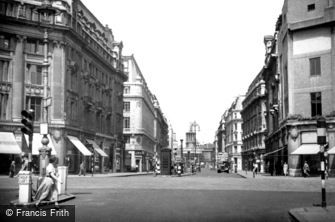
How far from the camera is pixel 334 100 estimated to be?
1822 inches

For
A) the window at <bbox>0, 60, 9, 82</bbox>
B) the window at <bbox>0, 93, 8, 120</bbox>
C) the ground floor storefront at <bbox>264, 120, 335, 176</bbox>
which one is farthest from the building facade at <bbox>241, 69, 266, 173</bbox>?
the window at <bbox>0, 60, 9, 82</bbox>

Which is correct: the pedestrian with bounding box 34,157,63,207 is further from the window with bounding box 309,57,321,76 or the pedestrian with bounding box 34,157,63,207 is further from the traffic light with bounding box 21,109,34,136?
the window with bounding box 309,57,321,76

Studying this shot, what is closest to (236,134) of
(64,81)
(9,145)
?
(64,81)

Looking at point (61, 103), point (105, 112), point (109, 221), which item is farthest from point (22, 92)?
point (109, 221)

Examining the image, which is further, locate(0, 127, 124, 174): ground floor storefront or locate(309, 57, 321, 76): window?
locate(309, 57, 321, 76): window

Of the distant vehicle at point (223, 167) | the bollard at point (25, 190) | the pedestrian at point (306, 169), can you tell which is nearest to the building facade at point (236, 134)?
the distant vehicle at point (223, 167)

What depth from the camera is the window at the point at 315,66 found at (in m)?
47.6

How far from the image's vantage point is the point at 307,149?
1863 inches

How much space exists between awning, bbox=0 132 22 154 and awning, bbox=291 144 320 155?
2675cm

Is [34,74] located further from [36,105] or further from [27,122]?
[27,122]

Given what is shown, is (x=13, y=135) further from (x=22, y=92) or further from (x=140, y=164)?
(x=140, y=164)

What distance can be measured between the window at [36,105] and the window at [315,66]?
2670 cm

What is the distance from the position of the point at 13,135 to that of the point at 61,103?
9591mm

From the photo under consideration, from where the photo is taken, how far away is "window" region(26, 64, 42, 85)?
42.0m
